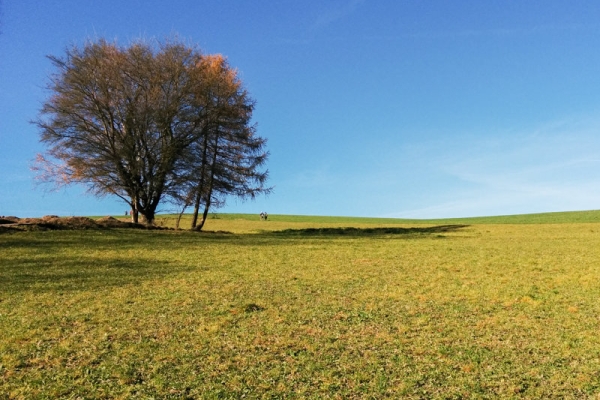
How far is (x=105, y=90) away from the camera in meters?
25.6

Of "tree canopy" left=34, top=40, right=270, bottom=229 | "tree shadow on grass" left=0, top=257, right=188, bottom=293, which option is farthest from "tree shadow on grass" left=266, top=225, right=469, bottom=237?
"tree shadow on grass" left=0, top=257, right=188, bottom=293

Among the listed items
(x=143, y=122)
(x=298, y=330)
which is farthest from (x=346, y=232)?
(x=298, y=330)

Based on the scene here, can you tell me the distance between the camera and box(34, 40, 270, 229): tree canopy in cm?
2548

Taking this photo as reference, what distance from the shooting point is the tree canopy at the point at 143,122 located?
83.6 feet

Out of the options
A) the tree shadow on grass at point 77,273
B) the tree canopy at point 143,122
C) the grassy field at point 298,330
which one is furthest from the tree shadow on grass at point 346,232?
the grassy field at point 298,330

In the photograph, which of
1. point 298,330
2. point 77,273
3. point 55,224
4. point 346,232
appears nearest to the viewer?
point 298,330

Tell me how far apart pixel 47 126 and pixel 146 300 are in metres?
21.2

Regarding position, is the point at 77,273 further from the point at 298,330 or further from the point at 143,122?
the point at 143,122

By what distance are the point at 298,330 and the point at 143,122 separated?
22.4m

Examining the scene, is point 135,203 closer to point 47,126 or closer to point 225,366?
point 47,126

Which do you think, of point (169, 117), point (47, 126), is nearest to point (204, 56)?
point (169, 117)

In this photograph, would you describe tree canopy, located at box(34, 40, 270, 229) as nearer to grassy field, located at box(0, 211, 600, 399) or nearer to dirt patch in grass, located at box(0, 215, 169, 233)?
dirt patch in grass, located at box(0, 215, 169, 233)

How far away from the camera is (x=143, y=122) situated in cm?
2553

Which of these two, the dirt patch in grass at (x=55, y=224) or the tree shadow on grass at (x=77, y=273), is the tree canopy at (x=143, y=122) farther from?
the tree shadow on grass at (x=77, y=273)
